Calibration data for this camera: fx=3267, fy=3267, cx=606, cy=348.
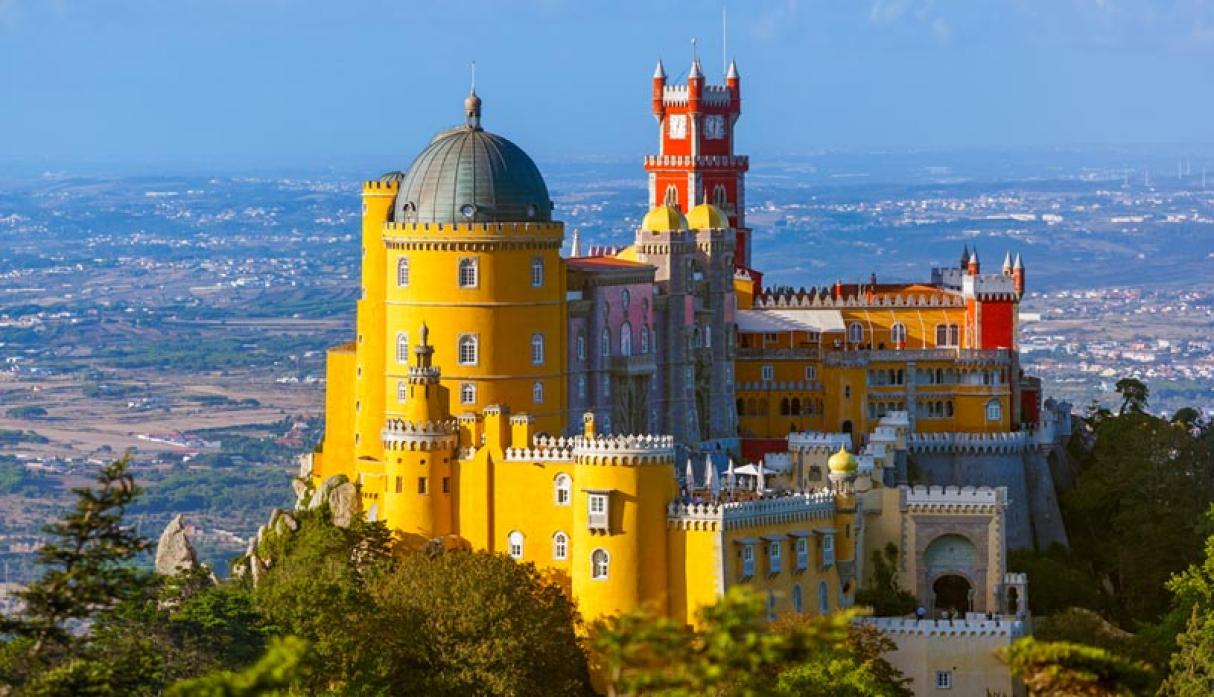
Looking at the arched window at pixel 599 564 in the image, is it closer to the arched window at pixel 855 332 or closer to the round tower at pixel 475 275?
the round tower at pixel 475 275

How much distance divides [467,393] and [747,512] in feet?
47.9

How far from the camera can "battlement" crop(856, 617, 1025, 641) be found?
103 metres

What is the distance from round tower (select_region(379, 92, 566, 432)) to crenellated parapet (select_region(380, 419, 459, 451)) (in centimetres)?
553

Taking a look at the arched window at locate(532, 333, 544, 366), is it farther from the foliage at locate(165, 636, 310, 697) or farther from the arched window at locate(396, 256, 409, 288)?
the foliage at locate(165, 636, 310, 697)

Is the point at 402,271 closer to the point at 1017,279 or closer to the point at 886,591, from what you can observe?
the point at 886,591

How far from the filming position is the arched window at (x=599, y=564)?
100 metres

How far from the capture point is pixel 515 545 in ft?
341

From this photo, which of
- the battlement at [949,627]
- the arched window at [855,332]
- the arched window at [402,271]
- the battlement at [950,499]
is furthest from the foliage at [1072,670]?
the arched window at [855,332]

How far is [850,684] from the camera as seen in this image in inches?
3725

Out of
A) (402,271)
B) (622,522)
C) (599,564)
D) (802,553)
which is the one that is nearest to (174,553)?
(402,271)

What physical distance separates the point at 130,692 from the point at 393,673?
2446cm

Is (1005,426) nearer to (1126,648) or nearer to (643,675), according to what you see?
(1126,648)

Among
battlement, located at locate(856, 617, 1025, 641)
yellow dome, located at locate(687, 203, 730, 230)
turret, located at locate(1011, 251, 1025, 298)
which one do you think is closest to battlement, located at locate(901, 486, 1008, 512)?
battlement, located at locate(856, 617, 1025, 641)

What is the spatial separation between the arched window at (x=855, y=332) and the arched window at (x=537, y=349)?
22.6 meters
